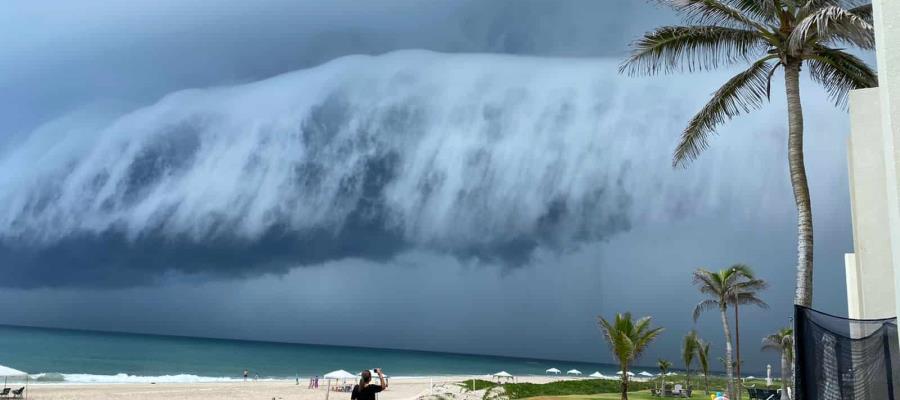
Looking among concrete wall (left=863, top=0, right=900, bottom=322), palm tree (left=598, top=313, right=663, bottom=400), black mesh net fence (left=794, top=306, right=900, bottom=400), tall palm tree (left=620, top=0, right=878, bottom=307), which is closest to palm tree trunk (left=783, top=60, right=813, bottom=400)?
tall palm tree (left=620, top=0, right=878, bottom=307)

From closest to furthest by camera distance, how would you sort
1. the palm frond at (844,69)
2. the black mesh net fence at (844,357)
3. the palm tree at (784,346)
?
1. the black mesh net fence at (844,357)
2. the palm frond at (844,69)
3. the palm tree at (784,346)

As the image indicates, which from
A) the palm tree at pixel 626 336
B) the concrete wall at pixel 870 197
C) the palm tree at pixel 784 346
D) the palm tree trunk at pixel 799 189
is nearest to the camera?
the concrete wall at pixel 870 197

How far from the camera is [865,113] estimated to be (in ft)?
35.1

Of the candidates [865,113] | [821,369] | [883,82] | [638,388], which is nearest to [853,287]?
[865,113]

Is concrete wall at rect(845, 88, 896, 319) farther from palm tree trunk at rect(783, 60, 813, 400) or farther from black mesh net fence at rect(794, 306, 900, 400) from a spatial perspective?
black mesh net fence at rect(794, 306, 900, 400)

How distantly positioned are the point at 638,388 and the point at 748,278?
Answer: 13280mm

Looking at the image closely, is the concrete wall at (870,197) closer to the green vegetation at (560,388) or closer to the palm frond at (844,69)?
the palm frond at (844,69)

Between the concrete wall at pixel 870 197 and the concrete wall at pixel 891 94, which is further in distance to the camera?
the concrete wall at pixel 870 197

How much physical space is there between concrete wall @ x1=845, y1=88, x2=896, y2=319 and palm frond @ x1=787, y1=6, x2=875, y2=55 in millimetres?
890

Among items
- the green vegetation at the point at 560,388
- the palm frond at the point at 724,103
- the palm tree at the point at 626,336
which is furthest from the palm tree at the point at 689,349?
the palm frond at the point at 724,103

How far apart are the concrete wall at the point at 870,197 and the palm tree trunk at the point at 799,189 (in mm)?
894

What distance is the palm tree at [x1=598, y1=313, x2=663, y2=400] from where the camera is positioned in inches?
955

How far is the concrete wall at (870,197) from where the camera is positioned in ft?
33.5

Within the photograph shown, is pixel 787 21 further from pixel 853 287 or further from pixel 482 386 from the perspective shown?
pixel 482 386
